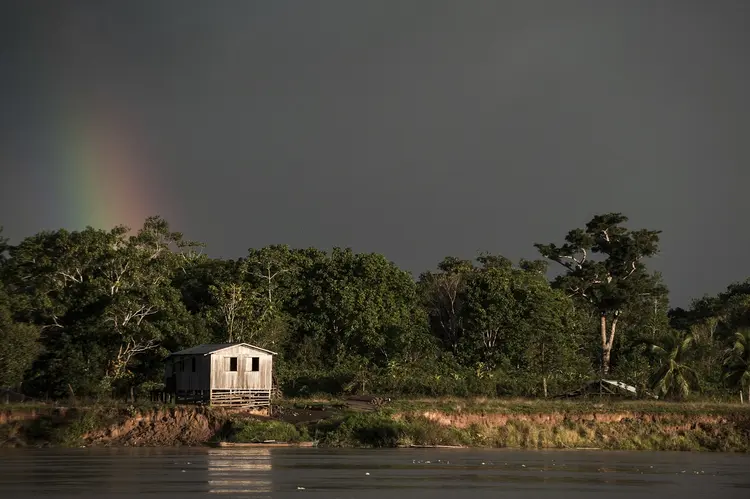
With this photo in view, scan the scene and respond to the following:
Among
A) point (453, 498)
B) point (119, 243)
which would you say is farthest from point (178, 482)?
point (119, 243)

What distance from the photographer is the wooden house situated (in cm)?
6525

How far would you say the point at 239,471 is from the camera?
132 feet

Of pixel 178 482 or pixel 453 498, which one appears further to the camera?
pixel 178 482

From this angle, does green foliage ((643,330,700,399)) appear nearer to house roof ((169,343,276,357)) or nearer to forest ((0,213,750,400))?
forest ((0,213,750,400))

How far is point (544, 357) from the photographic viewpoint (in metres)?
86.6

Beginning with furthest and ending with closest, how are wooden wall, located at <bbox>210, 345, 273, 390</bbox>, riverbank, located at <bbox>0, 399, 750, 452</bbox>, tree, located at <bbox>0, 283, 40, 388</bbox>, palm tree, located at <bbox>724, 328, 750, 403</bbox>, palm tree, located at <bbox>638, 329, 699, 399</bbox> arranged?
palm tree, located at <bbox>638, 329, 699, 399</bbox> → palm tree, located at <bbox>724, 328, 750, 403</bbox> → wooden wall, located at <bbox>210, 345, 273, 390</bbox> → tree, located at <bbox>0, 283, 40, 388</bbox> → riverbank, located at <bbox>0, 399, 750, 452</bbox>

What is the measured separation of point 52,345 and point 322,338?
24.0m

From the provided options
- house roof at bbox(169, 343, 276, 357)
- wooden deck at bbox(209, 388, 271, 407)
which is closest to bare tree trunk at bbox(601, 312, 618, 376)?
house roof at bbox(169, 343, 276, 357)

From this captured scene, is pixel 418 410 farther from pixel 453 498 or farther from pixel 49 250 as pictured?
pixel 49 250

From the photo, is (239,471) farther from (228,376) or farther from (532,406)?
(532,406)

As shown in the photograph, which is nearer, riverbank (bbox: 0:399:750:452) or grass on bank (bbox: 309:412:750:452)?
riverbank (bbox: 0:399:750:452)

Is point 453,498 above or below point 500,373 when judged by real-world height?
below

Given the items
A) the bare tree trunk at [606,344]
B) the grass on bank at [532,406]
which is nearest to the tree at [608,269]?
the bare tree trunk at [606,344]

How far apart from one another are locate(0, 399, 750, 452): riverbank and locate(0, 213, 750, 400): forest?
7637 mm
